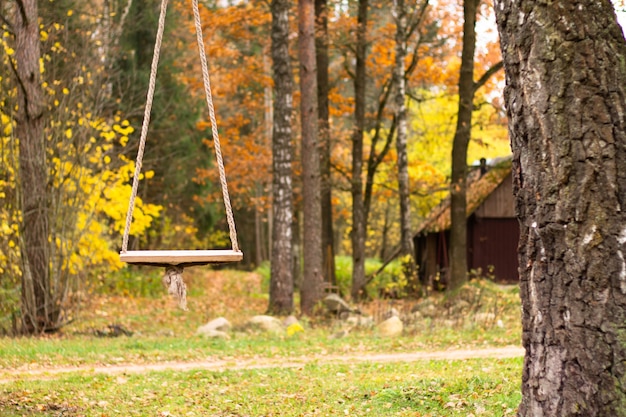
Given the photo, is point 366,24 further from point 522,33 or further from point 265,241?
point 265,241

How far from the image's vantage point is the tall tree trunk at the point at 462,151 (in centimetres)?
1978

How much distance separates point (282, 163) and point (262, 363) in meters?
7.14

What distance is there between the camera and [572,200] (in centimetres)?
482

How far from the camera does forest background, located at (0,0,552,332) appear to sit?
1534cm

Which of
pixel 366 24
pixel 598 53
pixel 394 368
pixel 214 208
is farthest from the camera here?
pixel 214 208

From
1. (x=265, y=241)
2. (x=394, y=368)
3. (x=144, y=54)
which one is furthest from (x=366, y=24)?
(x=265, y=241)

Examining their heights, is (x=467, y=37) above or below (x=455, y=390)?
above

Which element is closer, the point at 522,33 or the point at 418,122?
the point at 522,33

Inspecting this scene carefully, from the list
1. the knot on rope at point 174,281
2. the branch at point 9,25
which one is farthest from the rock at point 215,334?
the knot on rope at point 174,281

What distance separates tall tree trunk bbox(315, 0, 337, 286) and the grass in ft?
18.6

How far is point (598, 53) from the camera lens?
15.9 ft

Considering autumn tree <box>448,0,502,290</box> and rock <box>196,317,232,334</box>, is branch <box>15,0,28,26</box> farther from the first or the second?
autumn tree <box>448,0,502,290</box>

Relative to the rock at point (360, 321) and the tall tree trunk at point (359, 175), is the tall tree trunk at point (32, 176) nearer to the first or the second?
the rock at point (360, 321)

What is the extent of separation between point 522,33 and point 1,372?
819 cm
